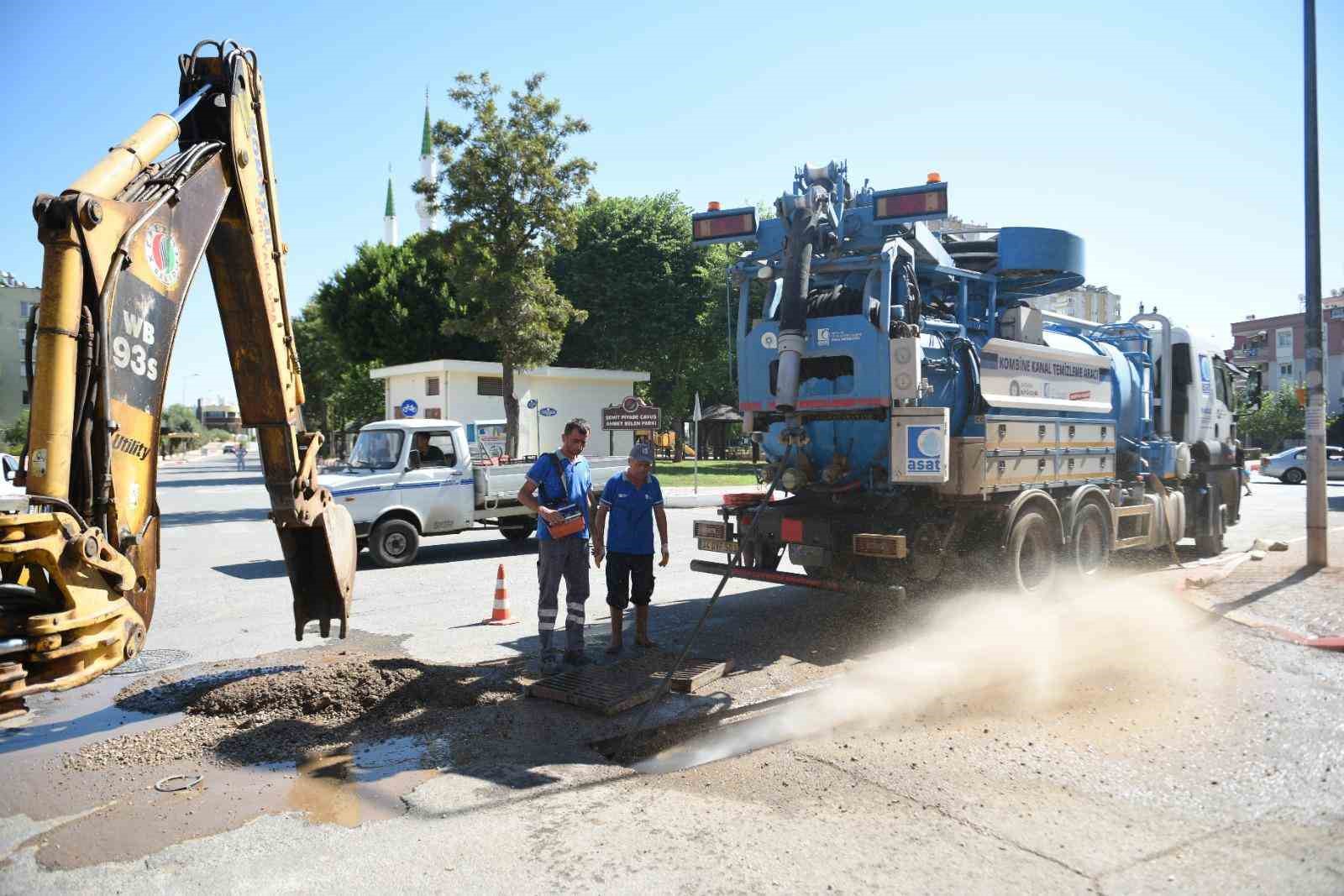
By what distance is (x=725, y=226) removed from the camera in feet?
28.5

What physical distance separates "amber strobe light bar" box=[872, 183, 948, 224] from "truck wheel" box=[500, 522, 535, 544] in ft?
28.2

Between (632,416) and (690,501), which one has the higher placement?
(632,416)

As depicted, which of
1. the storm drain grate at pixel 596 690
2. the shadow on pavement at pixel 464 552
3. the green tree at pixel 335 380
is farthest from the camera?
the green tree at pixel 335 380

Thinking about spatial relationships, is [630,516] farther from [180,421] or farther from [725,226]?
[180,421]

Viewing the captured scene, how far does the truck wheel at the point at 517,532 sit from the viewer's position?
14.8m

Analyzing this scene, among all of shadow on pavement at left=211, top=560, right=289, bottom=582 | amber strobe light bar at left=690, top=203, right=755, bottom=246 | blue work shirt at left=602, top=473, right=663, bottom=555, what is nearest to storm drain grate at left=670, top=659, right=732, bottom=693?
blue work shirt at left=602, top=473, right=663, bottom=555

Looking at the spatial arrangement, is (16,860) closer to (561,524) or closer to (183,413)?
(561,524)

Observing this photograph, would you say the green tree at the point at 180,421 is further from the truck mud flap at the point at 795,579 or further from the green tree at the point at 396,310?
the truck mud flap at the point at 795,579

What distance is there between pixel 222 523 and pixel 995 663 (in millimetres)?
17680

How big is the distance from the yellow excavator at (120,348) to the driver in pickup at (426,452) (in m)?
7.60

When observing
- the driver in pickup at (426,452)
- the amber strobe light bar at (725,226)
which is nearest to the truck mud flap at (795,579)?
the amber strobe light bar at (725,226)

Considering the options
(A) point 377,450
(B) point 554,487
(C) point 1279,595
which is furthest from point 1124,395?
(A) point 377,450

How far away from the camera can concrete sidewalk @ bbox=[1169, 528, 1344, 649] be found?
7.98 m

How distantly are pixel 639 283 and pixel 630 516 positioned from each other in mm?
33700
